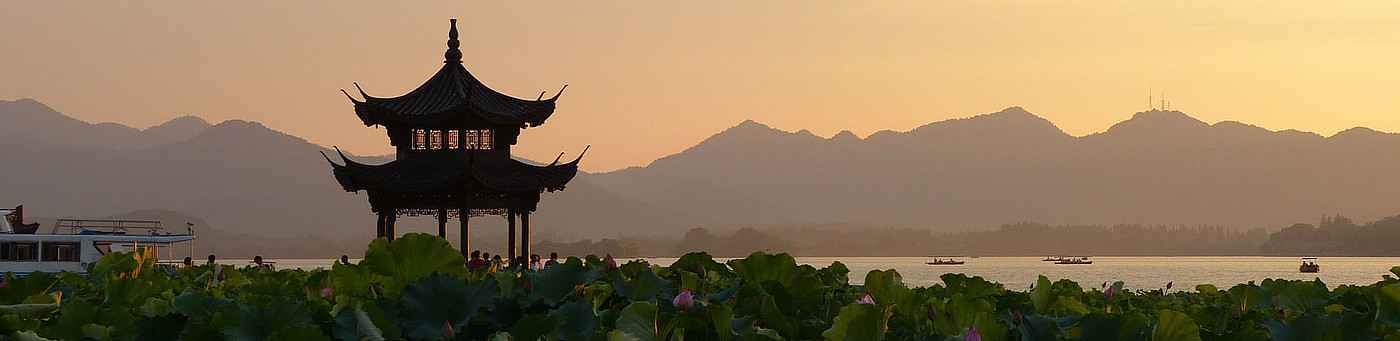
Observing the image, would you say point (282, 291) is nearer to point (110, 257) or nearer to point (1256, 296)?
point (110, 257)

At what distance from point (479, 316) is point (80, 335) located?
99 centimetres

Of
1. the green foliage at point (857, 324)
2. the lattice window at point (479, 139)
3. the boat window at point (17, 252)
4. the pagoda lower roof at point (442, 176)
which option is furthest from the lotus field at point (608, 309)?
the boat window at point (17, 252)

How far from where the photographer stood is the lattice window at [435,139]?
3944 cm

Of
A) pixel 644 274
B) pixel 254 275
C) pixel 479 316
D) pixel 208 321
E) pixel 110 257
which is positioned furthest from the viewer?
pixel 254 275

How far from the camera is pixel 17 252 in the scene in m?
47.5

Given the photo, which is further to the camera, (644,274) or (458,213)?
(458,213)

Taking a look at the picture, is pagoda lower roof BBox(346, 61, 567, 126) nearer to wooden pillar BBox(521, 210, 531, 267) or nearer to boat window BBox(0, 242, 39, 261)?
wooden pillar BBox(521, 210, 531, 267)

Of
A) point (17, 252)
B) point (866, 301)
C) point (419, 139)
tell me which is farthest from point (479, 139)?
point (866, 301)

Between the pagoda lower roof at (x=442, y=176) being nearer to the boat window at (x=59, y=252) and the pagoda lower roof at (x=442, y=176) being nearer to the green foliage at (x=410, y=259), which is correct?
the boat window at (x=59, y=252)

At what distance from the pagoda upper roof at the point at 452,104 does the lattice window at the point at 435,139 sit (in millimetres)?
918

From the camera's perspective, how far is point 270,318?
117 inches

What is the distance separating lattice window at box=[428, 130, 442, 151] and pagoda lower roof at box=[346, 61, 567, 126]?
26.7 inches

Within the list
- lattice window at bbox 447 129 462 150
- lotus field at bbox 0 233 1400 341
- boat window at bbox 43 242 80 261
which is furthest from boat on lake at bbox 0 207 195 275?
lotus field at bbox 0 233 1400 341

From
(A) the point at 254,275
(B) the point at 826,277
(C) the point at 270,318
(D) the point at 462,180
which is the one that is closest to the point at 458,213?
(D) the point at 462,180
